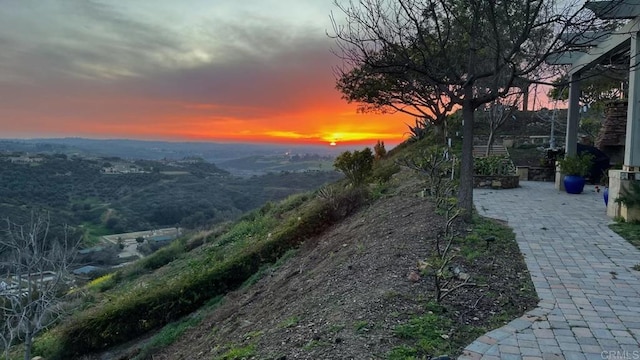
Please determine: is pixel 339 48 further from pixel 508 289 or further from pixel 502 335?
pixel 502 335

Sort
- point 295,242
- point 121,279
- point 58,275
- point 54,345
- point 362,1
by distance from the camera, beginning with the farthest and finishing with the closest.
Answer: point 121,279, point 58,275, point 295,242, point 54,345, point 362,1

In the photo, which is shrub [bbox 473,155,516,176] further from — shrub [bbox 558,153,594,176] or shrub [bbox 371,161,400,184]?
shrub [bbox 371,161,400,184]

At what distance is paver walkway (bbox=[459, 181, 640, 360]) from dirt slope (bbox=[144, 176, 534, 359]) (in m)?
0.31

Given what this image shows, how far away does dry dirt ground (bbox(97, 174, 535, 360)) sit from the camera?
10.1 ft

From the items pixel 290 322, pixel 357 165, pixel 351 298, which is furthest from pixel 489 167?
pixel 290 322

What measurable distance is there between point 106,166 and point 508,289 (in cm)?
5719

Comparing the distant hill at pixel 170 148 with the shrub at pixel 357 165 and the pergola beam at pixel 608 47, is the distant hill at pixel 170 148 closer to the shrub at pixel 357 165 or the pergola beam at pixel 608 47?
the shrub at pixel 357 165

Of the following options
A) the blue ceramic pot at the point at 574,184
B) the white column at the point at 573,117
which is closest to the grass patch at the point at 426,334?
the blue ceramic pot at the point at 574,184

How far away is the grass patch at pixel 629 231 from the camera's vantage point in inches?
235

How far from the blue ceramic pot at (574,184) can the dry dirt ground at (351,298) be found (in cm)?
510

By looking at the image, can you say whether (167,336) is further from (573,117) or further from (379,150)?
(379,150)

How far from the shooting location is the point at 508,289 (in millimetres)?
4008

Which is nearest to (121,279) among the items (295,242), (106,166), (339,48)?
(295,242)

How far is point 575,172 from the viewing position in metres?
10.6
